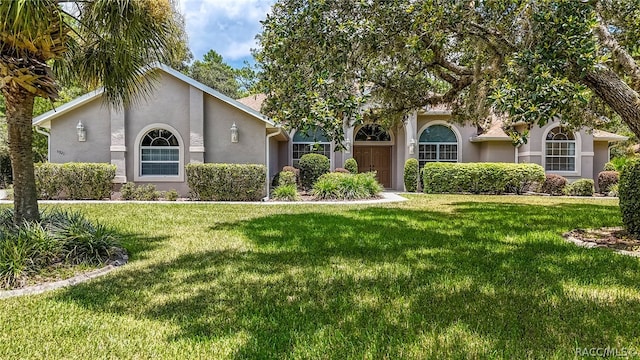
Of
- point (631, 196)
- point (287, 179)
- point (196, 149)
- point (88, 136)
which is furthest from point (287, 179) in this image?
point (631, 196)

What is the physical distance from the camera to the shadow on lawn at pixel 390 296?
3291mm

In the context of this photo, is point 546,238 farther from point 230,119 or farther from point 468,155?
point 468,155

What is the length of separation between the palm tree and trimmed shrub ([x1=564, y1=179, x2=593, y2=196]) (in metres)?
18.4

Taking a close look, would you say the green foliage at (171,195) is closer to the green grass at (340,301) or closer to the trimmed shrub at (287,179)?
the trimmed shrub at (287,179)

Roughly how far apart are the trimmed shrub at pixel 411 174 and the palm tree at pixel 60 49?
14176mm

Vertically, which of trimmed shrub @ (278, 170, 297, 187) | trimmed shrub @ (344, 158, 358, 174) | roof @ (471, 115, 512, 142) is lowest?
trimmed shrub @ (278, 170, 297, 187)

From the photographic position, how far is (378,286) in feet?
15.6

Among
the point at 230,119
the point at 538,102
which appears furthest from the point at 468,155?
the point at 538,102

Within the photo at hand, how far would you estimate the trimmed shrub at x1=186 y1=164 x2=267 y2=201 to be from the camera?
46.3 feet

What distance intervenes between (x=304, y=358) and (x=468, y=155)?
1930cm

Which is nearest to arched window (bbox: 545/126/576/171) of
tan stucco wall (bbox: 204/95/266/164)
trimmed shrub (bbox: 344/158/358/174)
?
trimmed shrub (bbox: 344/158/358/174)

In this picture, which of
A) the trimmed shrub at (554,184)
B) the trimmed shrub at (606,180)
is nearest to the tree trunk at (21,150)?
the trimmed shrub at (554,184)

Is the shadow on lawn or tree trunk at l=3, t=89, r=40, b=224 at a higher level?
tree trunk at l=3, t=89, r=40, b=224

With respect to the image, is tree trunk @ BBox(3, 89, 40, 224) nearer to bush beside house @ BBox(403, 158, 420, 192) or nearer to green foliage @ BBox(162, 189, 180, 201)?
green foliage @ BBox(162, 189, 180, 201)
